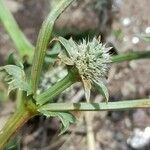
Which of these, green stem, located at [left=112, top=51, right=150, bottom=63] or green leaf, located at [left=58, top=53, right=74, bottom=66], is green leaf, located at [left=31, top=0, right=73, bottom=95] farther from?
green stem, located at [left=112, top=51, right=150, bottom=63]

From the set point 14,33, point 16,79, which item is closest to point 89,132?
point 14,33

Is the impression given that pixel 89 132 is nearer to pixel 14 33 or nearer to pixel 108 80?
pixel 108 80

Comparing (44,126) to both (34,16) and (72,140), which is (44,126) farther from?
(34,16)

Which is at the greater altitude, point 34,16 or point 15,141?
point 34,16

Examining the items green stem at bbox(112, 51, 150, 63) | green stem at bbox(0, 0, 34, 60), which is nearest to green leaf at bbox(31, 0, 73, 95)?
green stem at bbox(112, 51, 150, 63)

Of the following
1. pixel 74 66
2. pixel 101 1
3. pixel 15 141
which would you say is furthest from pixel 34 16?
pixel 74 66

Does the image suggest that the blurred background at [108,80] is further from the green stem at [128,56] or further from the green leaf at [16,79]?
the green leaf at [16,79]
